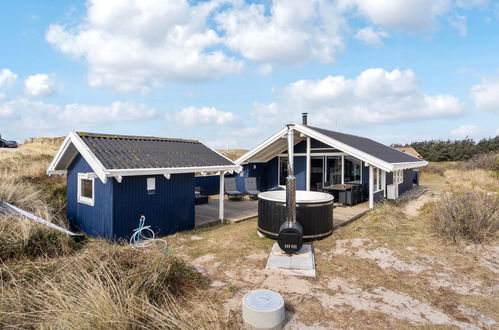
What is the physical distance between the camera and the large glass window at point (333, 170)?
501 inches

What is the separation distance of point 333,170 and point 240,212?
4660 mm

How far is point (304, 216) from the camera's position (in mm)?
6805

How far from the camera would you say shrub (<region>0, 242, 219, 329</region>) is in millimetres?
3340

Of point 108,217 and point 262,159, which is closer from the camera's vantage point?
point 108,217

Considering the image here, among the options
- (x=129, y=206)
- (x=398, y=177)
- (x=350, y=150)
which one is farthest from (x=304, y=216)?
(x=398, y=177)

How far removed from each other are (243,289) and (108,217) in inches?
154

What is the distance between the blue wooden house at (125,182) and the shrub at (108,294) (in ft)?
7.54

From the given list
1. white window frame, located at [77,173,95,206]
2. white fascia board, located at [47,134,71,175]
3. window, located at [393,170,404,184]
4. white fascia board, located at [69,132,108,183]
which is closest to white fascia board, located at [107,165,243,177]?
white fascia board, located at [69,132,108,183]

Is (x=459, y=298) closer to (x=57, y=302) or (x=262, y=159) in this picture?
(x=57, y=302)

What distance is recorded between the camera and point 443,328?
3576 millimetres

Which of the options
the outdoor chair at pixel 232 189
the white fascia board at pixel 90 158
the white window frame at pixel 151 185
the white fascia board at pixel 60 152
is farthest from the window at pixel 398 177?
the white fascia board at pixel 60 152

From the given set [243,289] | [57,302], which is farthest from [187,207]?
[57,302]

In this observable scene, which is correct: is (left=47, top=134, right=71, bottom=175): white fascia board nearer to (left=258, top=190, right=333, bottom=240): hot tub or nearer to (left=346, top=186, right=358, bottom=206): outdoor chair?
(left=258, top=190, right=333, bottom=240): hot tub

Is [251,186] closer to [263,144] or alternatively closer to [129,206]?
[263,144]
